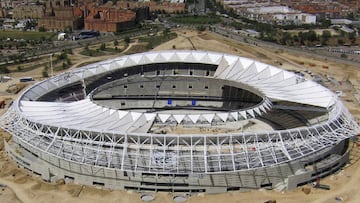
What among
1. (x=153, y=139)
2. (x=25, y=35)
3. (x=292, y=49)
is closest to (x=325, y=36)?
(x=292, y=49)

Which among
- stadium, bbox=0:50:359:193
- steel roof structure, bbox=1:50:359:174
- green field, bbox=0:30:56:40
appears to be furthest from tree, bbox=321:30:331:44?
green field, bbox=0:30:56:40

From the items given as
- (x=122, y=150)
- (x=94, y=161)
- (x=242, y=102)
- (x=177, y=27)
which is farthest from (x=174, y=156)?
(x=177, y=27)

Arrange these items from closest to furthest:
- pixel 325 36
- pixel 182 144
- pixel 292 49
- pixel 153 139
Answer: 1. pixel 153 139
2. pixel 182 144
3. pixel 292 49
4. pixel 325 36

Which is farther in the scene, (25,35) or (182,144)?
(25,35)

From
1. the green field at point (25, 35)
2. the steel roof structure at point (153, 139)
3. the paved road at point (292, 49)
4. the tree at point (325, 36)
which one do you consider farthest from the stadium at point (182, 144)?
the green field at point (25, 35)

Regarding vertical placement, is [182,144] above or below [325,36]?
below

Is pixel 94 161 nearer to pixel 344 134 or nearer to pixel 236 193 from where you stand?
pixel 236 193

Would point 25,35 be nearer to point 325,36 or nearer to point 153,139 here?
point 325,36

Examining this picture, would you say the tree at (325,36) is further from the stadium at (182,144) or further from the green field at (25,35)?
the green field at (25,35)

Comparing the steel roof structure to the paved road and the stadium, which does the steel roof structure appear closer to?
the stadium
